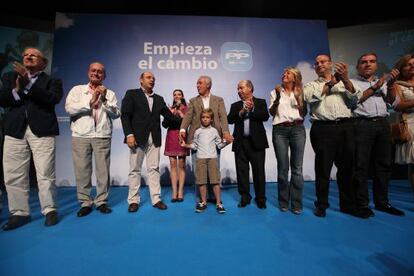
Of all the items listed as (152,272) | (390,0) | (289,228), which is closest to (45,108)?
(152,272)

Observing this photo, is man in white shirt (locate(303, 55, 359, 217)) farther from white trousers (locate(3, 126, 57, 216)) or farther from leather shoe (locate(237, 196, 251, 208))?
white trousers (locate(3, 126, 57, 216))

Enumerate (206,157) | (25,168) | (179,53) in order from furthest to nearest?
(179,53), (206,157), (25,168)

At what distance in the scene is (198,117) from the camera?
11.5ft

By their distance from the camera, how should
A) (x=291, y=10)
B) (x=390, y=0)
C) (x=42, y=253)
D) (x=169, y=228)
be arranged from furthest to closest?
(x=291, y=10), (x=390, y=0), (x=169, y=228), (x=42, y=253)

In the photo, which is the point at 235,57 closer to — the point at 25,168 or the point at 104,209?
the point at 104,209

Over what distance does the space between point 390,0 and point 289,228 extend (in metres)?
6.19

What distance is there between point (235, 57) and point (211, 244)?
440 cm

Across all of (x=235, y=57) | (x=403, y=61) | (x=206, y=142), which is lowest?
(x=206, y=142)

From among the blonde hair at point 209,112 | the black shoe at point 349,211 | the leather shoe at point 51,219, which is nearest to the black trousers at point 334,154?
the black shoe at point 349,211

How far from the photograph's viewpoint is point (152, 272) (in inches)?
66.6

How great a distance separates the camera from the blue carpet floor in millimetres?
1752

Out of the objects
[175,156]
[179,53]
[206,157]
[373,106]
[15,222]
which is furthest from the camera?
[179,53]

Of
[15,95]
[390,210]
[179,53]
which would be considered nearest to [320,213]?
[390,210]

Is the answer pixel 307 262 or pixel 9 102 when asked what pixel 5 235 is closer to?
pixel 9 102
